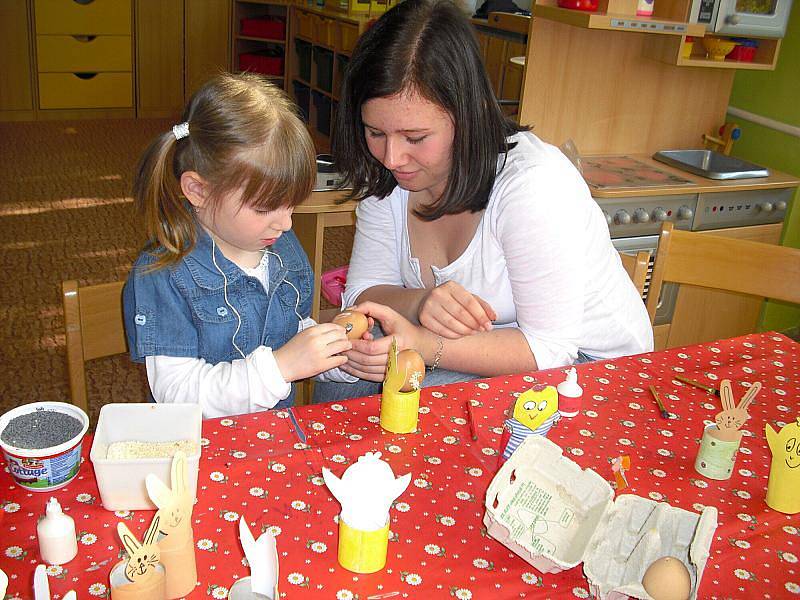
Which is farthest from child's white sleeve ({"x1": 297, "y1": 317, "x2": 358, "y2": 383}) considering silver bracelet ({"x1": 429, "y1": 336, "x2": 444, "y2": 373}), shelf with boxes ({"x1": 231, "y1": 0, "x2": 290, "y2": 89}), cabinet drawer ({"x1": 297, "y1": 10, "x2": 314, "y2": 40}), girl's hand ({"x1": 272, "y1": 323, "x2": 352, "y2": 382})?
shelf with boxes ({"x1": 231, "y1": 0, "x2": 290, "y2": 89})

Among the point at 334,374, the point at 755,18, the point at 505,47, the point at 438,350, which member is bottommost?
the point at 334,374

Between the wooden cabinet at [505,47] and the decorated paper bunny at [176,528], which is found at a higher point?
Result: the wooden cabinet at [505,47]

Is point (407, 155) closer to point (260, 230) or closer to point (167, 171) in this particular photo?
point (260, 230)

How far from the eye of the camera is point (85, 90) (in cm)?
530

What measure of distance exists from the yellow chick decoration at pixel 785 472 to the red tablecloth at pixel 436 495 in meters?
0.02

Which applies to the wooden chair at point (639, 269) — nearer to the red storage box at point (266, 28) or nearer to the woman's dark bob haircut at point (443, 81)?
the woman's dark bob haircut at point (443, 81)

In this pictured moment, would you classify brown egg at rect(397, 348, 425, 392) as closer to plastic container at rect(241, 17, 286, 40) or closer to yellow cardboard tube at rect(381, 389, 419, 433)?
yellow cardboard tube at rect(381, 389, 419, 433)

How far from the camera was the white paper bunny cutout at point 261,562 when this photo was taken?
0.74m

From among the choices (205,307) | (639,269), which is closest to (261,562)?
(205,307)

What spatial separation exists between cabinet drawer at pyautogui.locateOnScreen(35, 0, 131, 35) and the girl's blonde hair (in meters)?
4.44

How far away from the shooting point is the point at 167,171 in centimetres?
123

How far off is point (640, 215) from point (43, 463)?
2.05 metres

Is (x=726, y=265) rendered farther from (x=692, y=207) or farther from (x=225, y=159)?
(x=225, y=159)

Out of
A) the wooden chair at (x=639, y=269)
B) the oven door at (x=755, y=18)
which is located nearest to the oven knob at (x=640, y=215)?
the oven door at (x=755, y=18)
